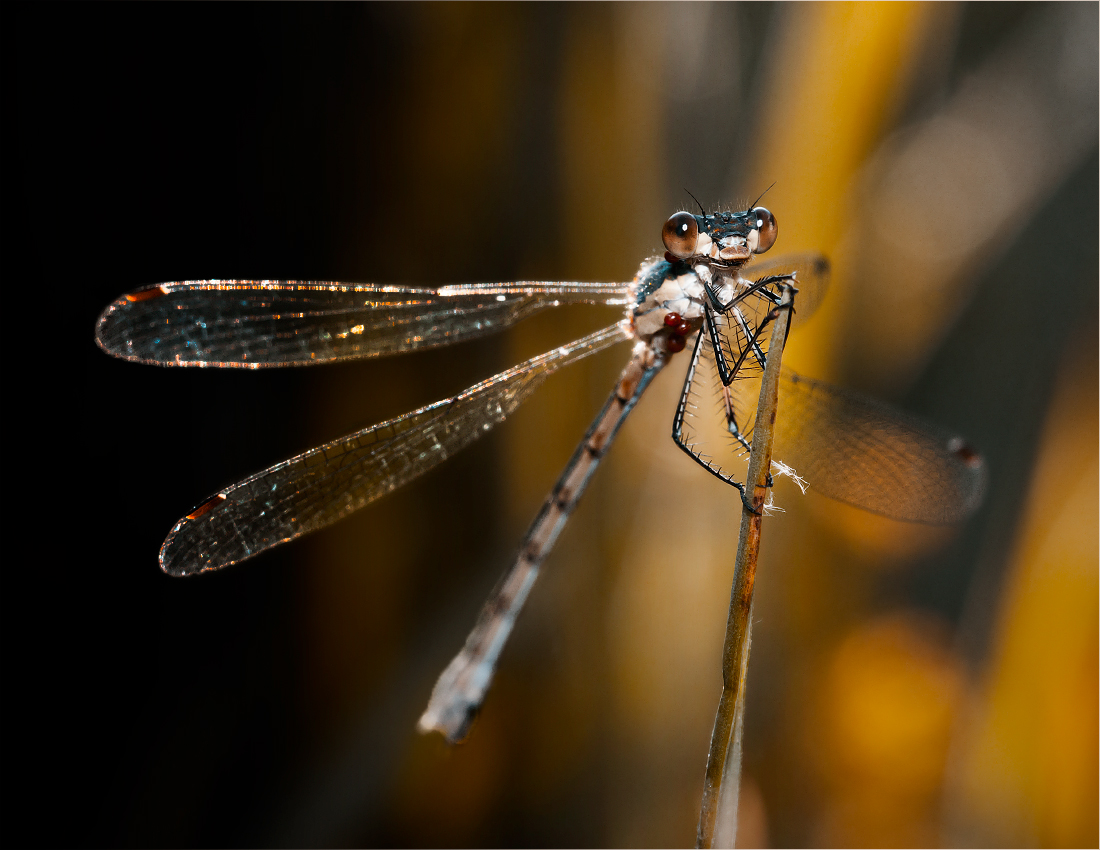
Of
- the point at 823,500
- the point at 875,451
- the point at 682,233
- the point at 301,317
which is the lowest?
the point at 823,500

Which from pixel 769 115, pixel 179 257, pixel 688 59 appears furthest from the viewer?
pixel 688 59

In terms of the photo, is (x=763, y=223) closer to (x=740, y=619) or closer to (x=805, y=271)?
(x=805, y=271)

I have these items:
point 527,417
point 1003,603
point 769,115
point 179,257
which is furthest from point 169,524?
point 1003,603

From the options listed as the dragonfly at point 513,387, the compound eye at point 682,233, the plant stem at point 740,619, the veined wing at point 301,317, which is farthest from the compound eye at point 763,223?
the plant stem at point 740,619

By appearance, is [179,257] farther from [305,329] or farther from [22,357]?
[305,329]

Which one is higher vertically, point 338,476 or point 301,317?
point 301,317

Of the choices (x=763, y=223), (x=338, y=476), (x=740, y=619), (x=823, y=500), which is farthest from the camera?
(x=823, y=500)

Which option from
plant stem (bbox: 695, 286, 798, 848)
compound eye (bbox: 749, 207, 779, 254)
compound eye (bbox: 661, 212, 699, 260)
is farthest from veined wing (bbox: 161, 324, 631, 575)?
plant stem (bbox: 695, 286, 798, 848)

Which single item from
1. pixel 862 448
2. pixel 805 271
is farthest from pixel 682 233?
pixel 862 448
